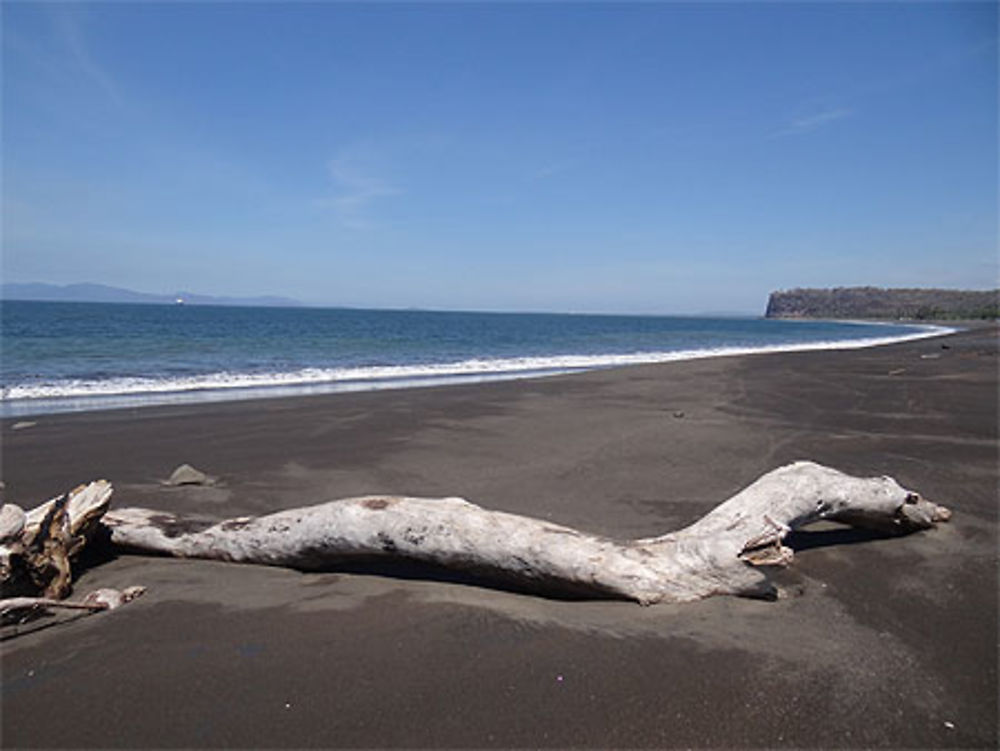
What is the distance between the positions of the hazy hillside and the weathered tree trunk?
10868cm

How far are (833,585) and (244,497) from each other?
5.41m

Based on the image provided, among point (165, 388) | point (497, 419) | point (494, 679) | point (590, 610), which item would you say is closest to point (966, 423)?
point (497, 419)

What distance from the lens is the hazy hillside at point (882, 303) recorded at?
11288 centimetres

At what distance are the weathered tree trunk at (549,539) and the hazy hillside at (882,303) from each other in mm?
108678

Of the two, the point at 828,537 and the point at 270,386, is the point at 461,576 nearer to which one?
the point at 828,537

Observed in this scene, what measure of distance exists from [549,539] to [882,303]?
6940 inches

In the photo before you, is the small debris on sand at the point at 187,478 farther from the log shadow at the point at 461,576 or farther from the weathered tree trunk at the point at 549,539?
the log shadow at the point at 461,576

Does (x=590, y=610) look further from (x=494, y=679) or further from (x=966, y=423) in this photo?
(x=966, y=423)

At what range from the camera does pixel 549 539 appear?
3.79 metres

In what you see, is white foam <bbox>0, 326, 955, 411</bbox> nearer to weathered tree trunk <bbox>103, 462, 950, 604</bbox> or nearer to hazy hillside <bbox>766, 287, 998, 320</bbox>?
weathered tree trunk <bbox>103, 462, 950, 604</bbox>

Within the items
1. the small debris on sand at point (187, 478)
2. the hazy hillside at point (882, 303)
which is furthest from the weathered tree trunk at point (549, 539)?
the hazy hillside at point (882, 303)

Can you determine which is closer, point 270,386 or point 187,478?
point 187,478

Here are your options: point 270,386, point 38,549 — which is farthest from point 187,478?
point 270,386

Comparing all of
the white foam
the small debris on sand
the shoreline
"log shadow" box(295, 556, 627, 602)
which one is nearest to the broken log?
"log shadow" box(295, 556, 627, 602)
